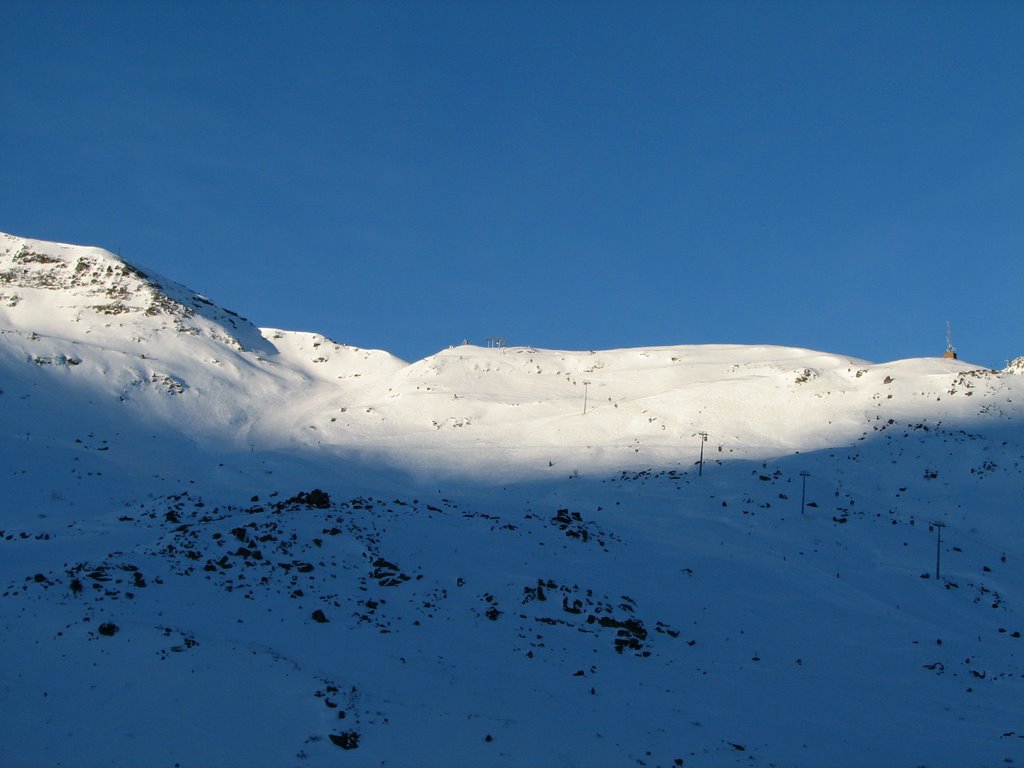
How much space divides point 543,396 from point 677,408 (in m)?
15.6

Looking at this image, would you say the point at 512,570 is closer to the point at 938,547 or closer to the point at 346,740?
the point at 346,740

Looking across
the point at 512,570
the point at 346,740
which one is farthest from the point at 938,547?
the point at 346,740

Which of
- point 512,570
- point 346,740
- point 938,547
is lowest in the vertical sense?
point 346,740

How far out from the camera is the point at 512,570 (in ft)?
103

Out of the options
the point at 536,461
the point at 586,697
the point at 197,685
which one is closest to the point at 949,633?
the point at 586,697

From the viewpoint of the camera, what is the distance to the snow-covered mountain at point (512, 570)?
18.2 m

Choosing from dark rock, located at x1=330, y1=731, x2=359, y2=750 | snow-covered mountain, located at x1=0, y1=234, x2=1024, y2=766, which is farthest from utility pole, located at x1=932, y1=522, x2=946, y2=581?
dark rock, located at x1=330, y1=731, x2=359, y2=750

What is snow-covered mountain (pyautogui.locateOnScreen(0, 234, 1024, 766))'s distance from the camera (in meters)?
18.2

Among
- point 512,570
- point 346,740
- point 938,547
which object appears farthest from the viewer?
point 938,547

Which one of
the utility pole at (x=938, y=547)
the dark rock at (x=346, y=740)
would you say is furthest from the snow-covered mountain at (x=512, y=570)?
the utility pole at (x=938, y=547)

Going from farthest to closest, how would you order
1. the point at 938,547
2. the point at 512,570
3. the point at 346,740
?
the point at 938,547 → the point at 512,570 → the point at 346,740

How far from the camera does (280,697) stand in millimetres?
18141

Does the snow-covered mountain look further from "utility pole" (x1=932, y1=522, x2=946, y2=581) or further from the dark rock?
"utility pole" (x1=932, y1=522, x2=946, y2=581)

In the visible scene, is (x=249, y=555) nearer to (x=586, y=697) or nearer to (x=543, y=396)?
(x=586, y=697)
